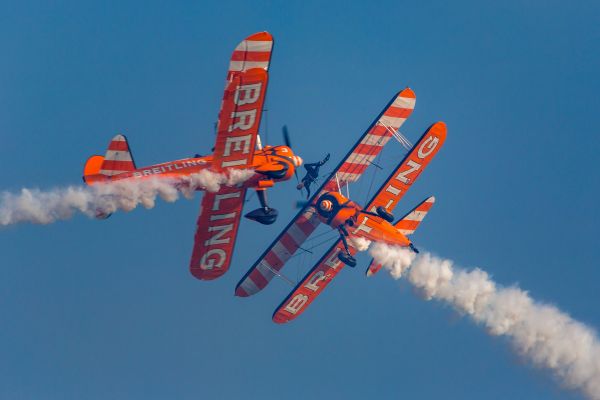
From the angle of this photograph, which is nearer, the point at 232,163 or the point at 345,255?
the point at 232,163

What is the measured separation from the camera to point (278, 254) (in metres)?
40.2

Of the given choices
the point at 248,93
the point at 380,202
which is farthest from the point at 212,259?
the point at 380,202

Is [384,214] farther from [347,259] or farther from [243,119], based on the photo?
[243,119]

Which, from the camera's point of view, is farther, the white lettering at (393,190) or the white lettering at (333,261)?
the white lettering at (333,261)

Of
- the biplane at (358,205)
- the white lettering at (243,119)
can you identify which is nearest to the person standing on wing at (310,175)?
the biplane at (358,205)

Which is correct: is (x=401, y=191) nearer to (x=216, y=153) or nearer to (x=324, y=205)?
(x=324, y=205)

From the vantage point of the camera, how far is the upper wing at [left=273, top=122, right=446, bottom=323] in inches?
1574

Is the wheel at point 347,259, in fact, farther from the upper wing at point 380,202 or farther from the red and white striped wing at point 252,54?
the red and white striped wing at point 252,54

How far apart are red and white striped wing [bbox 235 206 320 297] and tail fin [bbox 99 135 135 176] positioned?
706 centimetres

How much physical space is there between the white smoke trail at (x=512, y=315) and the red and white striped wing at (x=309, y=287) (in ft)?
6.39

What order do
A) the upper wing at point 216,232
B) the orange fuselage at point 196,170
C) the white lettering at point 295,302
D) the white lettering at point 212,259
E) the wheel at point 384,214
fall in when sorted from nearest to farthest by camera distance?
the orange fuselage at point 196,170 < the upper wing at point 216,232 < the white lettering at point 212,259 < the wheel at point 384,214 < the white lettering at point 295,302

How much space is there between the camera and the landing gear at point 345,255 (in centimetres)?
3822

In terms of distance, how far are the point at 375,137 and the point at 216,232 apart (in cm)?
727

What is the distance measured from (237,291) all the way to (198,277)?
11.4 ft
